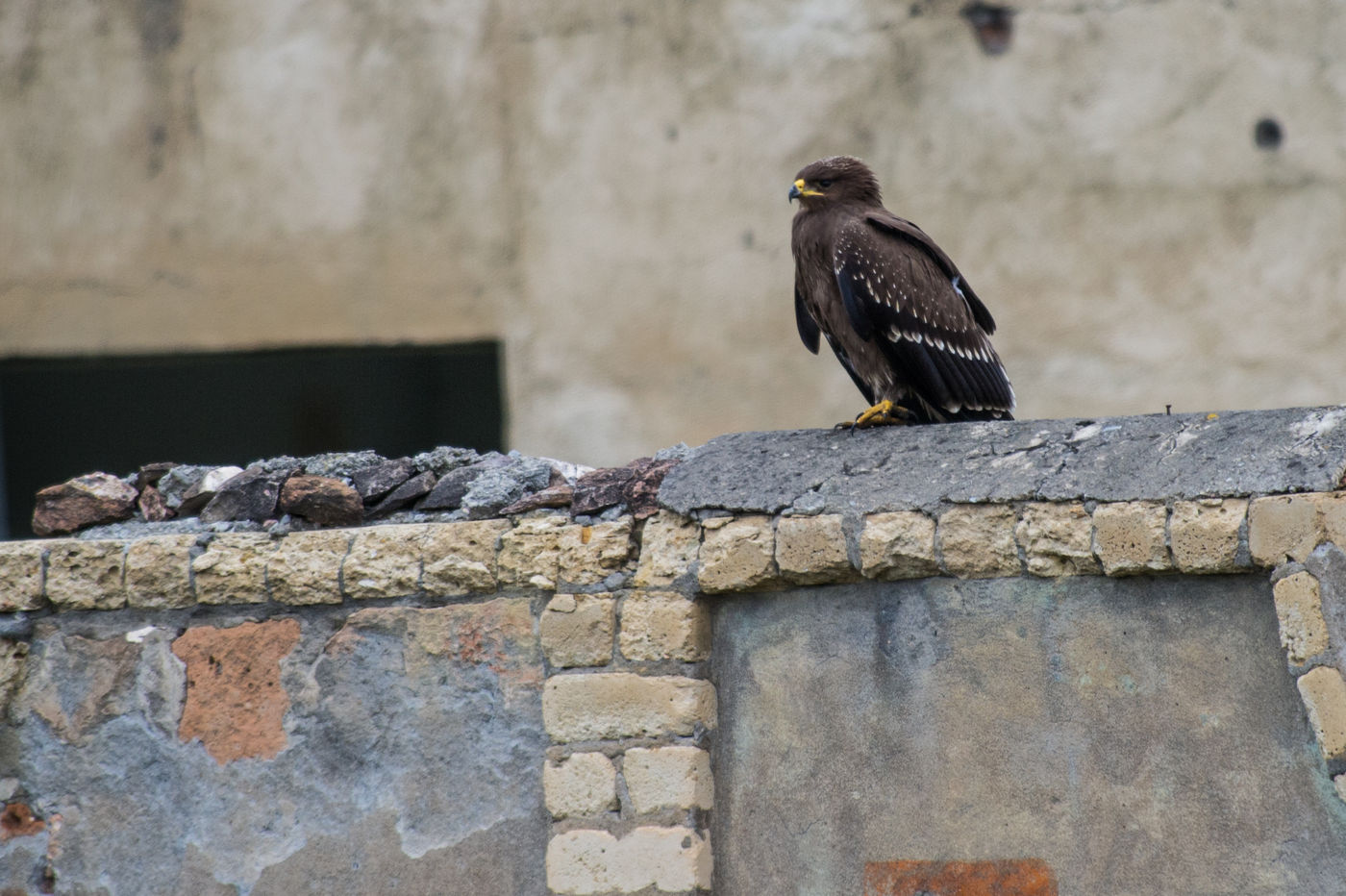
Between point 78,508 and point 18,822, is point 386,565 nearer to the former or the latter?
point 78,508

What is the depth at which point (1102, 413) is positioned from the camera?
8102mm

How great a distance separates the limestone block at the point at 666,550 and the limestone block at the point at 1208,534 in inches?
45.7

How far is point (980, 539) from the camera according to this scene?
402 cm

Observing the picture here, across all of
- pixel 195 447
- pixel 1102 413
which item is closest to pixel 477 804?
pixel 1102 413

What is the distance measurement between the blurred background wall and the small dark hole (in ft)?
0.05

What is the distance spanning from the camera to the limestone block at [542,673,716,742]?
166 inches

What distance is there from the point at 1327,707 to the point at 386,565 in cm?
231

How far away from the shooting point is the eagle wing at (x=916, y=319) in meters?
4.83

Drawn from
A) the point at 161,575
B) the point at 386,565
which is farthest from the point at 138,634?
the point at 386,565

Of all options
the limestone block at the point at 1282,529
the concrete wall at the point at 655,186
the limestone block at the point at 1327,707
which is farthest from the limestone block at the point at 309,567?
Result: the concrete wall at the point at 655,186

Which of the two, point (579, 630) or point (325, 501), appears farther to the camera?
point (325, 501)

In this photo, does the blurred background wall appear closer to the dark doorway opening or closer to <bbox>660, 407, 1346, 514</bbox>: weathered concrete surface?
the dark doorway opening

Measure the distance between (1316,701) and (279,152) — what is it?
6347 mm

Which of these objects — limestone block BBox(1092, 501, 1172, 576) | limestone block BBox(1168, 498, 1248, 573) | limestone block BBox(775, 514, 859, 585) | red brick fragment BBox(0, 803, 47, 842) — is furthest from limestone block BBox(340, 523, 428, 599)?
limestone block BBox(1168, 498, 1248, 573)
